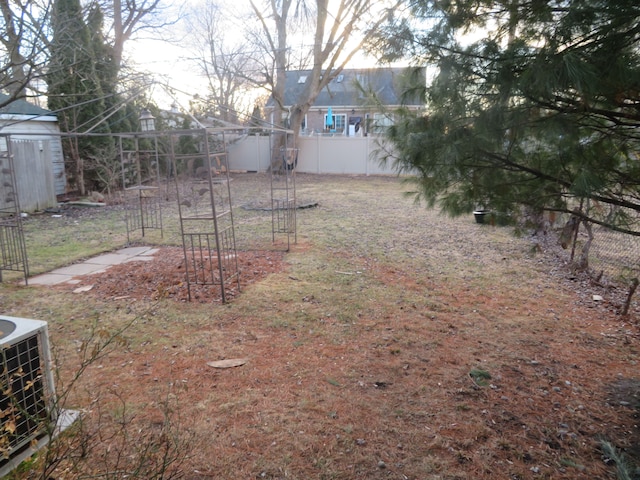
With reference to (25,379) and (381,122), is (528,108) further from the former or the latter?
(25,379)

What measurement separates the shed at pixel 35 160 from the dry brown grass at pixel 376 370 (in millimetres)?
5857

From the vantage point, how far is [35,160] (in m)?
10.3

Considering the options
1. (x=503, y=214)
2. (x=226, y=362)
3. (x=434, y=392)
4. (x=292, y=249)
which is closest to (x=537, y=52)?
(x=503, y=214)

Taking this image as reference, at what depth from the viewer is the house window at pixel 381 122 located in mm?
3299

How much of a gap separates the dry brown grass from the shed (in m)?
5.86

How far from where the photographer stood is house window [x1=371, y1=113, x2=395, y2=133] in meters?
3.30

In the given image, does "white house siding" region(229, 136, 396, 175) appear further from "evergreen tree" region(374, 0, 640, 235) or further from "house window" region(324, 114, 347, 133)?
"evergreen tree" region(374, 0, 640, 235)

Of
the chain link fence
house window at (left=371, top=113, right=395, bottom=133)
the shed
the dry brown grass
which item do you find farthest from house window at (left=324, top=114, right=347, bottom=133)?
house window at (left=371, top=113, right=395, bottom=133)

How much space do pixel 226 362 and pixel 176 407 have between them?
2.18 ft

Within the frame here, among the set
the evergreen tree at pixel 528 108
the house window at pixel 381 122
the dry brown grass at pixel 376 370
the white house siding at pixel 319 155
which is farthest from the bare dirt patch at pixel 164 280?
the white house siding at pixel 319 155

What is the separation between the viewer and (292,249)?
22.5 feet

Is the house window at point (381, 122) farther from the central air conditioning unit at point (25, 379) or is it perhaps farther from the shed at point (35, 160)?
the shed at point (35, 160)

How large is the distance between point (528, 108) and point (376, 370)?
2049 millimetres

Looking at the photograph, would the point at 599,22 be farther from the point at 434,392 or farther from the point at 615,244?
the point at 615,244
